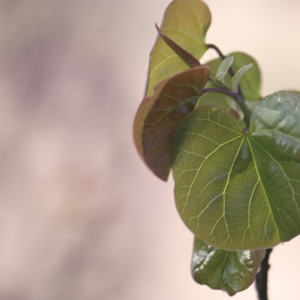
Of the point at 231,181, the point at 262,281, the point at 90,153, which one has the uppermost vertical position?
the point at 90,153

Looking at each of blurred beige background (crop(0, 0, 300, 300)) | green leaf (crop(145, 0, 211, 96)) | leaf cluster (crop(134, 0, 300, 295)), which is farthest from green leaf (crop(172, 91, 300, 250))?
blurred beige background (crop(0, 0, 300, 300))

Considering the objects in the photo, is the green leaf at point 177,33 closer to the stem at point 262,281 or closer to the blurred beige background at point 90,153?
the stem at point 262,281

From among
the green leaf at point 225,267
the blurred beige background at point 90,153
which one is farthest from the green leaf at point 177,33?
the blurred beige background at point 90,153

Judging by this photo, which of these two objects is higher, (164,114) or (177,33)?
(177,33)

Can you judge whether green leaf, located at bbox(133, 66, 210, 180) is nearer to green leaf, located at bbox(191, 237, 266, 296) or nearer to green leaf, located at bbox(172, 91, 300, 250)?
green leaf, located at bbox(172, 91, 300, 250)

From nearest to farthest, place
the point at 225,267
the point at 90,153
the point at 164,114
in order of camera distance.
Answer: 1. the point at 164,114
2. the point at 225,267
3. the point at 90,153

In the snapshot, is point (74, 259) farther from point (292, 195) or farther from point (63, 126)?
point (292, 195)

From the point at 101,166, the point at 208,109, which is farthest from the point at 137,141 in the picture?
the point at 101,166

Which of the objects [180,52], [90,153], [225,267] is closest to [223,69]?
[180,52]

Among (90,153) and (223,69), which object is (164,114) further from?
(90,153)
